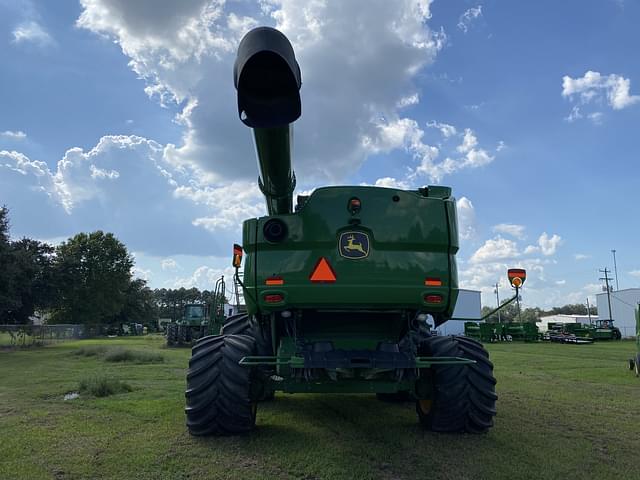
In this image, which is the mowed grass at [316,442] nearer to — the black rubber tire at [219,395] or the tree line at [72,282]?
the black rubber tire at [219,395]

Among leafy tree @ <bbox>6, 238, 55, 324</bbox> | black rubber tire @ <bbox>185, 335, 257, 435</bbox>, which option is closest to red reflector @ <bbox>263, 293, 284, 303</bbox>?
black rubber tire @ <bbox>185, 335, 257, 435</bbox>

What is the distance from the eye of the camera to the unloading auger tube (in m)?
3.72

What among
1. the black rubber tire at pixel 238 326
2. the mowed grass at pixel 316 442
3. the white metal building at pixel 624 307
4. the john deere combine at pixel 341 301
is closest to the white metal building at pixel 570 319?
the white metal building at pixel 624 307

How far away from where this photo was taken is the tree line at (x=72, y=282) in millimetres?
25781

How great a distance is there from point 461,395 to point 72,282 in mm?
41319

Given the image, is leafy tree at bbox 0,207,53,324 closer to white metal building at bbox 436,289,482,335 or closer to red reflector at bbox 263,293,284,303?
red reflector at bbox 263,293,284,303

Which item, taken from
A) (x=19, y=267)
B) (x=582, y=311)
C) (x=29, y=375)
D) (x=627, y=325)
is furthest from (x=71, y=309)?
(x=582, y=311)

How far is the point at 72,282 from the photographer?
4075 cm

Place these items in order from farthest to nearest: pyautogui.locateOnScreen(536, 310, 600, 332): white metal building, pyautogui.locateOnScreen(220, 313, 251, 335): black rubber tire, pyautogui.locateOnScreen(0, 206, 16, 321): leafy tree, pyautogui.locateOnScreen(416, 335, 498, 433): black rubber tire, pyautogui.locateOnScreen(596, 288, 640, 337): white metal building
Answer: pyautogui.locateOnScreen(536, 310, 600, 332): white metal building, pyautogui.locateOnScreen(596, 288, 640, 337): white metal building, pyautogui.locateOnScreen(0, 206, 16, 321): leafy tree, pyautogui.locateOnScreen(220, 313, 251, 335): black rubber tire, pyautogui.locateOnScreen(416, 335, 498, 433): black rubber tire

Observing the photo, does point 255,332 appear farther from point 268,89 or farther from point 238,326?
point 268,89

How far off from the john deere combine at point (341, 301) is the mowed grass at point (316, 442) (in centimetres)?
49

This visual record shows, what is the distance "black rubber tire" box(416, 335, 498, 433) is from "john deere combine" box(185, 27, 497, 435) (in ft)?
0.04

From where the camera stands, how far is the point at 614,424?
21.8ft

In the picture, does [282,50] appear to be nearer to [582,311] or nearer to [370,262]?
[370,262]
